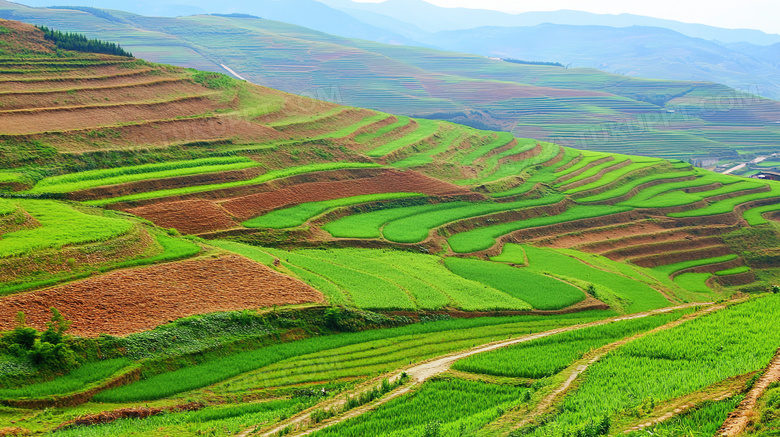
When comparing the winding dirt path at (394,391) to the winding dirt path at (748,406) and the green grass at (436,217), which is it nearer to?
the winding dirt path at (748,406)

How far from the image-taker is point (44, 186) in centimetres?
3303

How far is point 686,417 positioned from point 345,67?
6662 inches

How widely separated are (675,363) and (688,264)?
3527 centimetres

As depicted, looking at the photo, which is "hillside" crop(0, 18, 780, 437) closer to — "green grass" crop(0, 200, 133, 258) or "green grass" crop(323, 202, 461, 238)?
"green grass" crop(0, 200, 133, 258)

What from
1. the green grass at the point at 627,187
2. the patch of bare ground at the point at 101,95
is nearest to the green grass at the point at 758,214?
the green grass at the point at 627,187

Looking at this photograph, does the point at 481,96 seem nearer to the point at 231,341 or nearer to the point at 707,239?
the point at 707,239

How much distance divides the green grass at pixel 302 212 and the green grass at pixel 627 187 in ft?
67.5

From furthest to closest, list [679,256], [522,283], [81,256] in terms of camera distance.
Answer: [679,256], [522,283], [81,256]

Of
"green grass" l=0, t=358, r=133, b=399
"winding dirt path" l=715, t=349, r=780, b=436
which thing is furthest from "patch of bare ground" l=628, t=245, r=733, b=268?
"green grass" l=0, t=358, r=133, b=399

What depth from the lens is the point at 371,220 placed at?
40.8 meters

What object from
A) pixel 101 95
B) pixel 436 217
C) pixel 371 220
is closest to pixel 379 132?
pixel 436 217

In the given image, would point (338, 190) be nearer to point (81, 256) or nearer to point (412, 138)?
point (412, 138)

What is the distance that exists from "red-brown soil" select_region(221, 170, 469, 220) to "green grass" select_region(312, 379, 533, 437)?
2284 centimetres

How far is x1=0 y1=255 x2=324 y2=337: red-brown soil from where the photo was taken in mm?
20250
